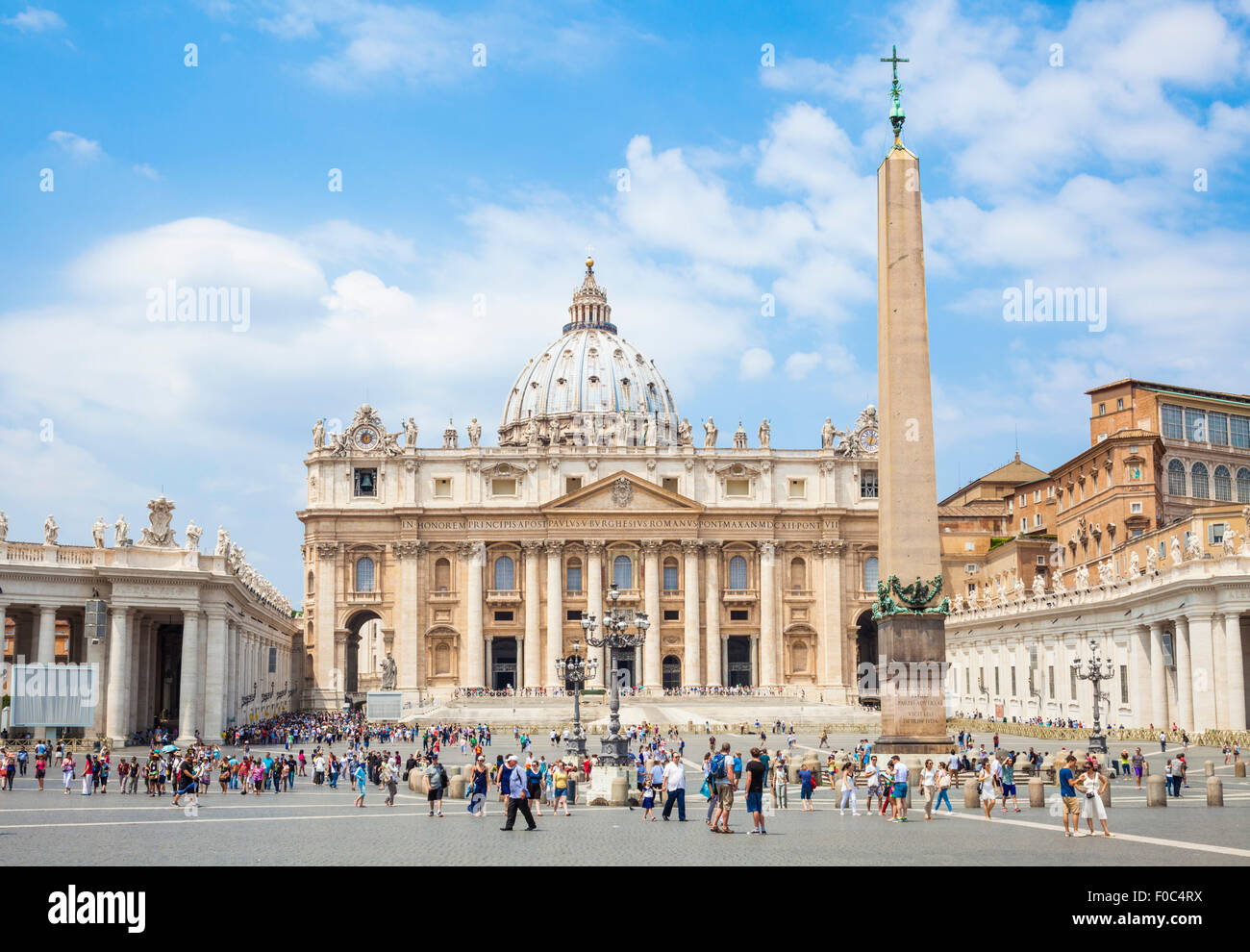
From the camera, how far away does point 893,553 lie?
23.2 metres

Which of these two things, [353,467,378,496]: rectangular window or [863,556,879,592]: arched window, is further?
[863,556,879,592]: arched window

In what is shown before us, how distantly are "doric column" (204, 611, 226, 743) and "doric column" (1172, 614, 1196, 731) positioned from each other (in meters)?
30.1

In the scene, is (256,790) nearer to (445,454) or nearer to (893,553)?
(893,553)

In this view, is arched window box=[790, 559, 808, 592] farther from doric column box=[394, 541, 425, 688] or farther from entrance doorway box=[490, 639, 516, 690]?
doric column box=[394, 541, 425, 688]

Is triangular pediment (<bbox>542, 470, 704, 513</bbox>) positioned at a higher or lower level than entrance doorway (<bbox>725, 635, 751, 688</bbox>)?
higher

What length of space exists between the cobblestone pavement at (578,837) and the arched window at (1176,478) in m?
40.6

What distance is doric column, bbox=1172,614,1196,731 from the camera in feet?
139

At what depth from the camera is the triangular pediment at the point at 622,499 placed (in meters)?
83.4

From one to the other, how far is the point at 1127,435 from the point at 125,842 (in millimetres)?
53665

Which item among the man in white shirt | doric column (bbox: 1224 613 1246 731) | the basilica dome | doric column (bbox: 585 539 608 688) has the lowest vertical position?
the man in white shirt

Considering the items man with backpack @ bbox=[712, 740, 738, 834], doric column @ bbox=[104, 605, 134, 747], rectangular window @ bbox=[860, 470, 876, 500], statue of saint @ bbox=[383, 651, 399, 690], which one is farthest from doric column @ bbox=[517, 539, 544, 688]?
man with backpack @ bbox=[712, 740, 738, 834]

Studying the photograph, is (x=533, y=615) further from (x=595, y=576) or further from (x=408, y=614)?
(x=408, y=614)

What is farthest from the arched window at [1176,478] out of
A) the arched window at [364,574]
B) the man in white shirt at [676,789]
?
the man in white shirt at [676,789]
